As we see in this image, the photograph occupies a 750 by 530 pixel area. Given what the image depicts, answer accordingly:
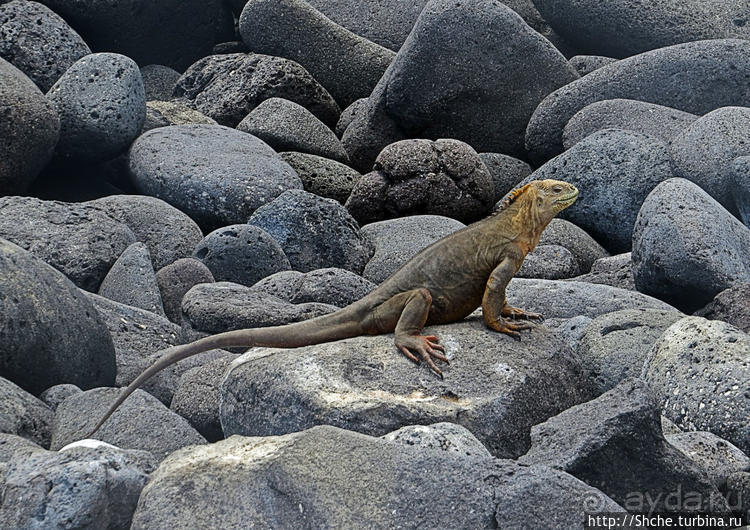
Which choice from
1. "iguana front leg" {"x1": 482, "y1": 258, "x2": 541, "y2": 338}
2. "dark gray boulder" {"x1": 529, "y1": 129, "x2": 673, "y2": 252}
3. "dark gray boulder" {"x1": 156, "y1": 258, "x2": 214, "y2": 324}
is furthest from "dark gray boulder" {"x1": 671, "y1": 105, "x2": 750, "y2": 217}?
"iguana front leg" {"x1": 482, "y1": 258, "x2": 541, "y2": 338}

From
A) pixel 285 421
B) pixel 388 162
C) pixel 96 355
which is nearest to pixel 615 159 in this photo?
pixel 388 162

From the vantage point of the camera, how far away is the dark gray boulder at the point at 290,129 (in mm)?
12086

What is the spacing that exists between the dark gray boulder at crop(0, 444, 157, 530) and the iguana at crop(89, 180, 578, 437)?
1.27m

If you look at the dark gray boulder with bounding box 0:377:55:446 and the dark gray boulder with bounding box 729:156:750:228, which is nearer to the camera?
the dark gray boulder with bounding box 0:377:55:446

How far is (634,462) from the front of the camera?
4.07 m

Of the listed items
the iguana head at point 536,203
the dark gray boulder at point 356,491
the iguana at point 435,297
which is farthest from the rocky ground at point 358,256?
the iguana head at point 536,203

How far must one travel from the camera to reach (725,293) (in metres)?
7.32

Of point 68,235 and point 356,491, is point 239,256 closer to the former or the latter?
point 68,235

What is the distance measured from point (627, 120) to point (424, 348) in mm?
7201

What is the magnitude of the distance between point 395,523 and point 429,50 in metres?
9.49

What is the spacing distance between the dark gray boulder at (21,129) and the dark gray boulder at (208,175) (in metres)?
0.97

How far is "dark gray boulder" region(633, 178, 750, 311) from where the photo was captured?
25.5 feet

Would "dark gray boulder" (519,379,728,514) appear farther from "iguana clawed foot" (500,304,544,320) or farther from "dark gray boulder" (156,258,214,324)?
"dark gray boulder" (156,258,214,324)

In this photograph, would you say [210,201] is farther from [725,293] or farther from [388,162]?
[725,293]
